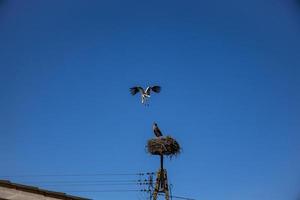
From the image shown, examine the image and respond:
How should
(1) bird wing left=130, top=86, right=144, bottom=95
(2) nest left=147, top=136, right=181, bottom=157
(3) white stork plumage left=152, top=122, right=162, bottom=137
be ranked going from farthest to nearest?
(3) white stork plumage left=152, top=122, right=162, bottom=137 < (2) nest left=147, top=136, right=181, bottom=157 < (1) bird wing left=130, top=86, right=144, bottom=95

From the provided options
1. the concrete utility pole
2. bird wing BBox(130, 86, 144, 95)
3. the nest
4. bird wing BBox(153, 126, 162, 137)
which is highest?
bird wing BBox(130, 86, 144, 95)

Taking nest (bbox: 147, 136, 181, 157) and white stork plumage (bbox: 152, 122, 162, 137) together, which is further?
white stork plumage (bbox: 152, 122, 162, 137)

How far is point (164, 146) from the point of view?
24047mm

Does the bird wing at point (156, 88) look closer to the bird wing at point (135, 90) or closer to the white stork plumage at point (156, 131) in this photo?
the bird wing at point (135, 90)

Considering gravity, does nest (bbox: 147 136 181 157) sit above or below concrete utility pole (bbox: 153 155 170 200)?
above

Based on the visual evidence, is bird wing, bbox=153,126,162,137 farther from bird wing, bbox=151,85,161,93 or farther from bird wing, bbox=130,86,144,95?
bird wing, bbox=130,86,144,95

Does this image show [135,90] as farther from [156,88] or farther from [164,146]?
[164,146]

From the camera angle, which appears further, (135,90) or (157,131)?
(157,131)

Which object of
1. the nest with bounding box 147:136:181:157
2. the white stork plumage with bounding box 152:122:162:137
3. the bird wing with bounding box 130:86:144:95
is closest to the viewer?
the bird wing with bounding box 130:86:144:95

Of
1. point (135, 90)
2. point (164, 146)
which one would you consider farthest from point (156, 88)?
point (164, 146)

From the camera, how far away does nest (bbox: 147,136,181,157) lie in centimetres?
2405

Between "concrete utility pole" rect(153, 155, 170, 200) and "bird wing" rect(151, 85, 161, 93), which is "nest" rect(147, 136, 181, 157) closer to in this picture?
"concrete utility pole" rect(153, 155, 170, 200)

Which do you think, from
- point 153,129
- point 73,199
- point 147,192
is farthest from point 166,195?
point 73,199

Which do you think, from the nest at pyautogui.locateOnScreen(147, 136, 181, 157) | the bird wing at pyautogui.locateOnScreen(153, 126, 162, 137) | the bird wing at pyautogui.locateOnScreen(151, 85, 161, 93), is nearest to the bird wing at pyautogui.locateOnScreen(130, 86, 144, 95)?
the bird wing at pyautogui.locateOnScreen(151, 85, 161, 93)
